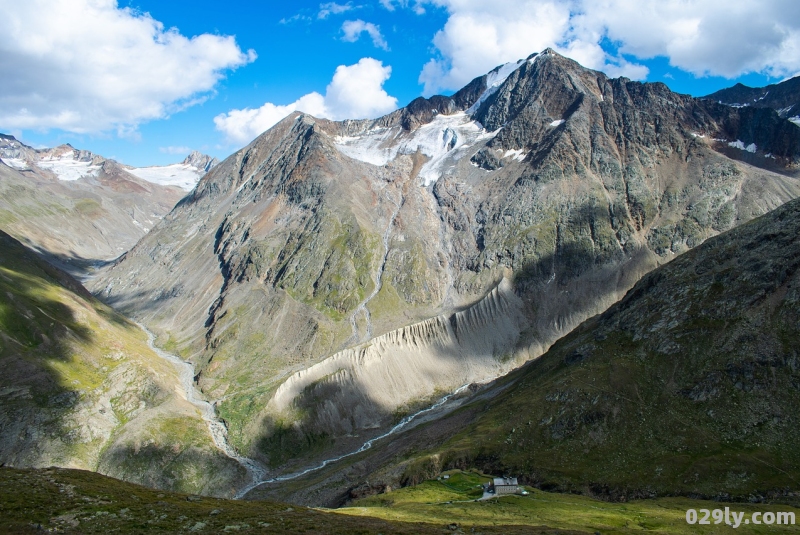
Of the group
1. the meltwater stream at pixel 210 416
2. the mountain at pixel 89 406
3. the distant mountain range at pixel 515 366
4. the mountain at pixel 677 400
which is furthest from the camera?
the meltwater stream at pixel 210 416

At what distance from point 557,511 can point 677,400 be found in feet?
108

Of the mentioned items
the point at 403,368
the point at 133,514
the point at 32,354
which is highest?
the point at 32,354

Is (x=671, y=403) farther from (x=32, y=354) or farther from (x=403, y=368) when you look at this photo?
(x=32, y=354)

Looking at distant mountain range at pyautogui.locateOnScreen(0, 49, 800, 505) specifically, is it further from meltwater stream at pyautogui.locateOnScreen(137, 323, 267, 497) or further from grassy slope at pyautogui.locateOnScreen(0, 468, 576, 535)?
grassy slope at pyautogui.locateOnScreen(0, 468, 576, 535)

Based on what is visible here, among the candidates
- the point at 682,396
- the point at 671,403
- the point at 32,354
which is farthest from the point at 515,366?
the point at 32,354

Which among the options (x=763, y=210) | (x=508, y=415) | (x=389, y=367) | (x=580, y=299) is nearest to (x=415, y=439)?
(x=508, y=415)

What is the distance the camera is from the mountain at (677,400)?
218 ft

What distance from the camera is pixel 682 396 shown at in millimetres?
78375

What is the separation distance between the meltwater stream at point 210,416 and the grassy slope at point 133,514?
249 feet

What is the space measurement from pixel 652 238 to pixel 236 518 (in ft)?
638

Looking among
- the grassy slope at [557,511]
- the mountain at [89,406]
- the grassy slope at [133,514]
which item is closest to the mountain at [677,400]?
the grassy slope at [557,511]

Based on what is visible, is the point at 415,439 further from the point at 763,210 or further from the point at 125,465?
the point at 763,210

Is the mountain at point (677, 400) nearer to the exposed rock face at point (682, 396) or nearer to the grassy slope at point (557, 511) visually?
the exposed rock face at point (682, 396)

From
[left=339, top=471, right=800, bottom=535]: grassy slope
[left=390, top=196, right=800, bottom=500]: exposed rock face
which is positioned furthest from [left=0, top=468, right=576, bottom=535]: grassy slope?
[left=390, top=196, right=800, bottom=500]: exposed rock face
